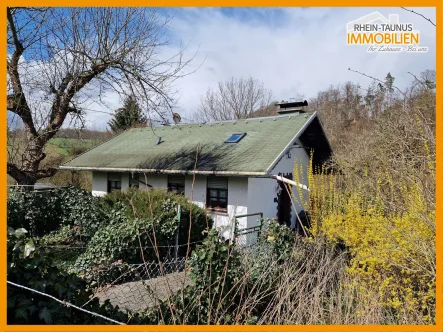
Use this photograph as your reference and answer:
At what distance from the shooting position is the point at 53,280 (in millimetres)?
2895

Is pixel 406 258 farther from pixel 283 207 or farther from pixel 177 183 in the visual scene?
pixel 177 183

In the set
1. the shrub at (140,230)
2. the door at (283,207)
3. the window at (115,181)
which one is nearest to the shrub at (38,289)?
the shrub at (140,230)

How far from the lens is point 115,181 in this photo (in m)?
15.4

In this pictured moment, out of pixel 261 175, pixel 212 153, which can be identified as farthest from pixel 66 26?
pixel 261 175

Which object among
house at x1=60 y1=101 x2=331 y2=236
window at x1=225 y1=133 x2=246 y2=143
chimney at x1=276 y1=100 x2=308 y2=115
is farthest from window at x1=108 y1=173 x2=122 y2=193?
chimney at x1=276 y1=100 x2=308 y2=115

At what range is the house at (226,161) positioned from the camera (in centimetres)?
1078

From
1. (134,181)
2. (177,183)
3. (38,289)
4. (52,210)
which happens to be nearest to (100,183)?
(134,181)

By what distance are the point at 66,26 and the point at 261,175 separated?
27.4 feet

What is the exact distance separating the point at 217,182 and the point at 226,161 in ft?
2.93

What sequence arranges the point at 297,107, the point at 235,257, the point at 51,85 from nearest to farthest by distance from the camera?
the point at 235,257, the point at 51,85, the point at 297,107

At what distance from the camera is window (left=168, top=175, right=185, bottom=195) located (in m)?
12.6

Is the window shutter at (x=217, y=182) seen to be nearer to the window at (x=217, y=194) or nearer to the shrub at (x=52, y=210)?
the window at (x=217, y=194)

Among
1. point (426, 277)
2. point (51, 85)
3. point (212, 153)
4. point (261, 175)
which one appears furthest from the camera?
point (212, 153)

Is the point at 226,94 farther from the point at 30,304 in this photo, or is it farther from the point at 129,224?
the point at 30,304
